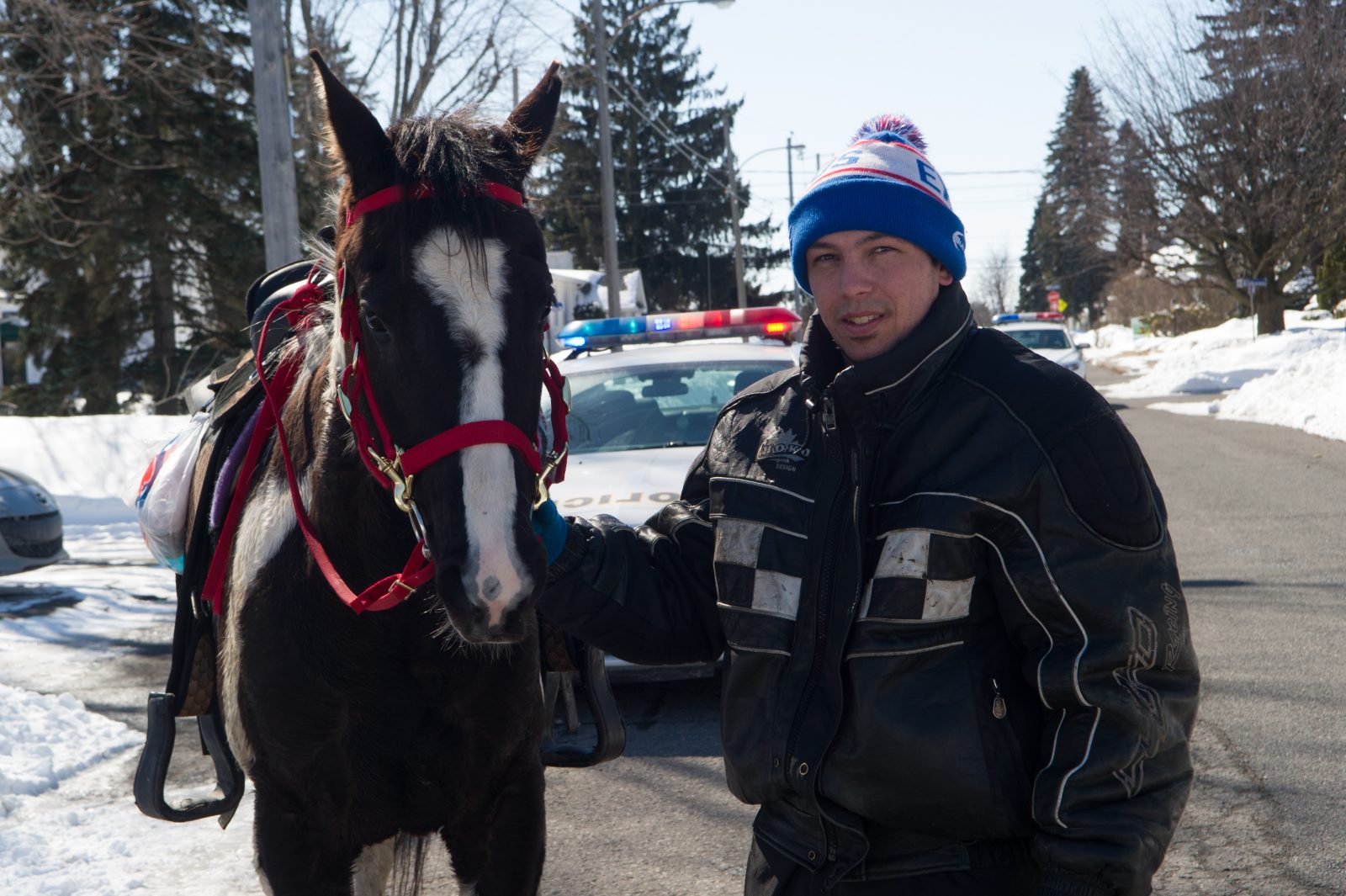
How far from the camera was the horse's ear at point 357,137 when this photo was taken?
2410mm

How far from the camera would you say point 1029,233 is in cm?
9456

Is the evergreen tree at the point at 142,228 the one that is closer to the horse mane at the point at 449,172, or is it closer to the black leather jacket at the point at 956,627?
the horse mane at the point at 449,172

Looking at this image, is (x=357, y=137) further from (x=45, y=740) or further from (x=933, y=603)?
(x=45, y=740)

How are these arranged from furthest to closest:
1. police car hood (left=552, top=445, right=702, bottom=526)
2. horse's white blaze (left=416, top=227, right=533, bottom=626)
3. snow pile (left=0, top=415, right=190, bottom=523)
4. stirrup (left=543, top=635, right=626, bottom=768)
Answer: snow pile (left=0, top=415, right=190, bottom=523) → police car hood (left=552, top=445, right=702, bottom=526) → stirrup (left=543, top=635, right=626, bottom=768) → horse's white blaze (left=416, top=227, right=533, bottom=626)

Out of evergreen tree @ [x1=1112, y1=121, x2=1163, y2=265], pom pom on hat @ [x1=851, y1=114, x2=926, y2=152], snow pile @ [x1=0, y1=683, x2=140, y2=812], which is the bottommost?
snow pile @ [x1=0, y1=683, x2=140, y2=812]

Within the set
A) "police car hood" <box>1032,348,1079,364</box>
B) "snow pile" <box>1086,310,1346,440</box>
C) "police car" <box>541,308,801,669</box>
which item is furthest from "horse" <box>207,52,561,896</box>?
"police car hood" <box>1032,348,1079,364</box>

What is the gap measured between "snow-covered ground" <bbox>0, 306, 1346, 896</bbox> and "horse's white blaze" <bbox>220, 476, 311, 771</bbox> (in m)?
1.36

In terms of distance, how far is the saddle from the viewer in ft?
10.9

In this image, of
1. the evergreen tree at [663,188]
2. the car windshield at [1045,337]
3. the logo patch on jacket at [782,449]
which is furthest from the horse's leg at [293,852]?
the evergreen tree at [663,188]

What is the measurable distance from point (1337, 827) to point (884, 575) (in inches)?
119

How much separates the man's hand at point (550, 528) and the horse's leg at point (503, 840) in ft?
2.28

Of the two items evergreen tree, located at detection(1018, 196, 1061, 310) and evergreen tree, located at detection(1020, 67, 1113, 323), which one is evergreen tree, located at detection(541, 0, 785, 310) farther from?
evergreen tree, located at detection(1018, 196, 1061, 310)

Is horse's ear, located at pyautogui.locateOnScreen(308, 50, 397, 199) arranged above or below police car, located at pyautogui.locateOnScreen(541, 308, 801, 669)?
above

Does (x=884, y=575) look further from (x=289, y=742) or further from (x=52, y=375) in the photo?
(x=52, y=375)
